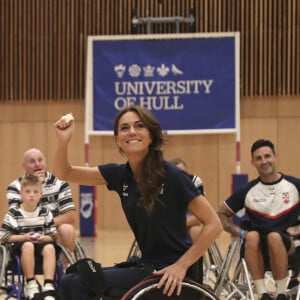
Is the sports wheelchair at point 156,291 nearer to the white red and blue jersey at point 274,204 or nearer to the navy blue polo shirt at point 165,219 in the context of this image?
the navy blue polo shirt at point 165,219

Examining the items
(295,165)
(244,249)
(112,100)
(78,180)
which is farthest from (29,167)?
(295,165)

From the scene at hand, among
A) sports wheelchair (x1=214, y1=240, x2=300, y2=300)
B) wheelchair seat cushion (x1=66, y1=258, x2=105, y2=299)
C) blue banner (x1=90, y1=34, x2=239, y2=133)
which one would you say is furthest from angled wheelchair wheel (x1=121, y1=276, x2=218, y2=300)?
blue banner (x1=90, y1=34, x2=239, y2=133)

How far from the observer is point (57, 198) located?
5.17m

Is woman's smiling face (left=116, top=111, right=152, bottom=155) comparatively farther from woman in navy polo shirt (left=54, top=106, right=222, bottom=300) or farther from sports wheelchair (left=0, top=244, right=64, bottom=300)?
sports wheelchair (left=0, top=244, right=64, bottom=300)

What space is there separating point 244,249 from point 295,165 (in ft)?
21.3

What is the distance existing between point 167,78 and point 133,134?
26.3 feet

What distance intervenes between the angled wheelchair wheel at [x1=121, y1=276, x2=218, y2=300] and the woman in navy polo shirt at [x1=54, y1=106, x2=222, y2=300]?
5 centimetres

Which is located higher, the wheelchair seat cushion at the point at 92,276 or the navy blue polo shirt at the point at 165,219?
the navy blue polo shirt at the point at 165,219

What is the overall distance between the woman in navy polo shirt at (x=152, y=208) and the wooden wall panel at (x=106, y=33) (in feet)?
26.3

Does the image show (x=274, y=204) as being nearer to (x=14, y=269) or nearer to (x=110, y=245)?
(x=14, y=269)

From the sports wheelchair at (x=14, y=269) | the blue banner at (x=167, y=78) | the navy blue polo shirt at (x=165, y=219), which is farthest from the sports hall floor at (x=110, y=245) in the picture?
the navy blue polo shirt at (x=165, y=219)

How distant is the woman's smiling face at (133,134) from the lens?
283 centimetres

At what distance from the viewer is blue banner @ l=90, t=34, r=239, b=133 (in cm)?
1056

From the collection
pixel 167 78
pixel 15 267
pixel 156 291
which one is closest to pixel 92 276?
pixel 156 291
